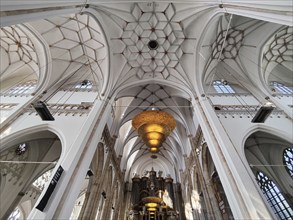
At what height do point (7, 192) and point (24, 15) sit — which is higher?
point (24, 15)

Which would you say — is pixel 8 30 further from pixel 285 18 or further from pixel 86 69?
pixel 285 18

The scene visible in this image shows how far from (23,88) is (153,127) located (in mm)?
8989

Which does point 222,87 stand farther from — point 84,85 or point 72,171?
point 72,171

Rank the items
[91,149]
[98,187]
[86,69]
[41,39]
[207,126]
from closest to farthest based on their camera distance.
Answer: [91,149]
[207,126]
[98,187]
[41,39]
[86,69]

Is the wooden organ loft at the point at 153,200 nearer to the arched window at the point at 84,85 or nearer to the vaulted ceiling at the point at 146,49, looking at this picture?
the vaulted ceiling at the point at 146,49

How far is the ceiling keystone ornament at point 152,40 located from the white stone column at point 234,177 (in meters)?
5.01

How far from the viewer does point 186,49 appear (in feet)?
34.4

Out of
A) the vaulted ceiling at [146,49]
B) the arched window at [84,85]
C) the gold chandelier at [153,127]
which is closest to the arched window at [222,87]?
the vaulted ceiling at [146,49]

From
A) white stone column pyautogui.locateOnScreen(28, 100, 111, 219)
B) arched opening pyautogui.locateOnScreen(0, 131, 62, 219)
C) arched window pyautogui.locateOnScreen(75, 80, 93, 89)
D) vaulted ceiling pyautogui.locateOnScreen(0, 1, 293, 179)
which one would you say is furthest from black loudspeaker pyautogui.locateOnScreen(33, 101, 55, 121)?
arched window pyautogui.locateOnScreen(75, 80, 93, 89)

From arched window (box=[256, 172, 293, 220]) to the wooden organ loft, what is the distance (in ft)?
22.4

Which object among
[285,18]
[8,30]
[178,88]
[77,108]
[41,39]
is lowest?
[285,18]

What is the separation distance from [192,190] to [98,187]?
6.77 metres

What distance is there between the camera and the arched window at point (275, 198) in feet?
30.0

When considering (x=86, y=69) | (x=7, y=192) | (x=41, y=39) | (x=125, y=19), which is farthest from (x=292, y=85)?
(x=7, y=192)
